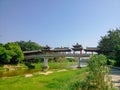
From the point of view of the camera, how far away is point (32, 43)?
99.4 m

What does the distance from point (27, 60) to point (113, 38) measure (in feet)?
104

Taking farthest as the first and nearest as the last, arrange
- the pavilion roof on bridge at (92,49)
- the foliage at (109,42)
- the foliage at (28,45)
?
the foliage at (28,45) < the pavilion roof on bridge at (92,49) < the foliage at (109,42)

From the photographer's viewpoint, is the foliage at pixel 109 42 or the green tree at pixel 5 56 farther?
the foliage at pixel 109 42

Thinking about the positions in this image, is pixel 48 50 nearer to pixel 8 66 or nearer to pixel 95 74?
pixel 8 66

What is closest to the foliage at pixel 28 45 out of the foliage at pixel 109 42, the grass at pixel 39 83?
the foliage at pixel 109 42

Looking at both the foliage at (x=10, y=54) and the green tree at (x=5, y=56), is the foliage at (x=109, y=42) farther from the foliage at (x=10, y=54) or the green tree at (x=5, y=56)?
the green tree at (x=5, y=56)

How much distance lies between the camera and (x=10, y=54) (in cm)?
6094

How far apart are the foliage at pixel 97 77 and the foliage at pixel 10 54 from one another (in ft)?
161

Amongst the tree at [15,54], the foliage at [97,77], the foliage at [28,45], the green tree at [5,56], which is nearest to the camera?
the foliage at [97,77]

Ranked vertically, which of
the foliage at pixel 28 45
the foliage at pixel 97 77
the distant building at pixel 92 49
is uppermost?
the foliage at pixel 28 45

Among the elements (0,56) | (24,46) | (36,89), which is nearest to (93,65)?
(36,89)

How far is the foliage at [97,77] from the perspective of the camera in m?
12.7

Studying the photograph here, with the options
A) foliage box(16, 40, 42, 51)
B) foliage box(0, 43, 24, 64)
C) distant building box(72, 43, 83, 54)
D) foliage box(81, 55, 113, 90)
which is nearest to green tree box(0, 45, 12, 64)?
foliage box(0, 43, 24, 64)

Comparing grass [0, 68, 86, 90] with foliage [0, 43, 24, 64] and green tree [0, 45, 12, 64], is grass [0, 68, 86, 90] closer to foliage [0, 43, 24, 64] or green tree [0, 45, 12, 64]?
green tree [0, 45, 12, 64]
